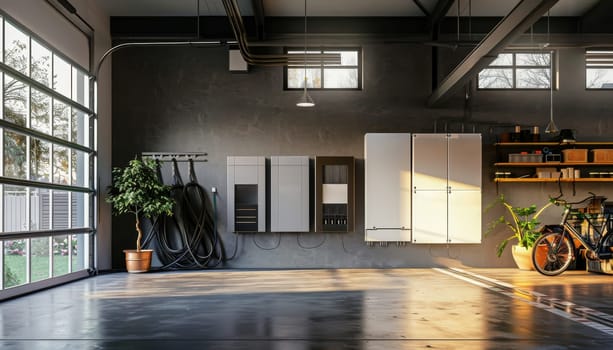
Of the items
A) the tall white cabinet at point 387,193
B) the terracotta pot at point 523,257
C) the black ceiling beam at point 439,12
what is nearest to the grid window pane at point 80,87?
the tall white cabinet at point 387,193

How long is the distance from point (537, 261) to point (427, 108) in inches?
121

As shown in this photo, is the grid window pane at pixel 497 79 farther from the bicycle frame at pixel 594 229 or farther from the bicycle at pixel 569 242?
the bicycle frame at pixel 594 229

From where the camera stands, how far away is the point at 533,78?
1002cm

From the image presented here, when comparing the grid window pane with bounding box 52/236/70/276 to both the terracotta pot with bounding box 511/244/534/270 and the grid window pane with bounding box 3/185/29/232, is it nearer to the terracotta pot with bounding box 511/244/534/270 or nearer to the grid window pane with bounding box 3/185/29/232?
the grid window pane with bounding box 3/185/29/232

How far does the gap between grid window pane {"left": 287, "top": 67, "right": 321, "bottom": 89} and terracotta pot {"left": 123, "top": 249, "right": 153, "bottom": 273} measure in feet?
12.2

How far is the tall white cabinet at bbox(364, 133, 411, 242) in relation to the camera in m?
9.46

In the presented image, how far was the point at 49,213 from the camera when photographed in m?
7.37

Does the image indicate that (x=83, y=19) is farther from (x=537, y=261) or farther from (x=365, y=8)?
(x=537, y=261)

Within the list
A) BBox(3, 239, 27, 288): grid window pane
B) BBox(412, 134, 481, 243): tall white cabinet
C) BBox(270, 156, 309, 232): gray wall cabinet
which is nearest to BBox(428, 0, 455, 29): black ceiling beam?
BBox(412, 134, 481, 243): tall white cabinet

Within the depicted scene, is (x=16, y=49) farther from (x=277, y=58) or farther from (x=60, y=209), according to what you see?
(x=277, y=58)

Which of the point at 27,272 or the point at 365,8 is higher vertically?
the point at 365,8

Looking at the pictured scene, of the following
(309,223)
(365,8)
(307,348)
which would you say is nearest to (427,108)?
(365,8)

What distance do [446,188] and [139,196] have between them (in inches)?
193

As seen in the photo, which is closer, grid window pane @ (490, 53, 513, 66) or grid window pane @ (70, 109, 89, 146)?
grid window pane @ (70, 109, 89, 146)
